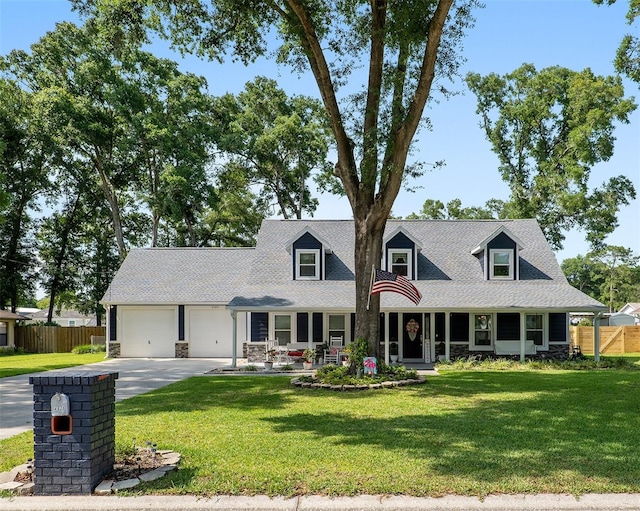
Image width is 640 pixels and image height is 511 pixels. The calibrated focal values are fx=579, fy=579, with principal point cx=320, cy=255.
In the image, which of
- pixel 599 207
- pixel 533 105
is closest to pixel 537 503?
pixel 599 207

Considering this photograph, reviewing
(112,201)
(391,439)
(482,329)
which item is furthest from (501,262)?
(112,201)

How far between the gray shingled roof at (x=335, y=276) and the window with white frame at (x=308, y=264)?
431 millimetres

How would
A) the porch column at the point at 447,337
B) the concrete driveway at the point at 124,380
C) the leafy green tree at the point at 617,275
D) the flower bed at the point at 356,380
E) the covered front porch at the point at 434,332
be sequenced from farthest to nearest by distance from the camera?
1. the leafy green tree at the point at 617,275
2. the covered front porch at the point at 434,332
3. the porch column at the point at 447,337
4. the flower bed at the point at 356,380
5. the concrete driveway at the point at 124,380

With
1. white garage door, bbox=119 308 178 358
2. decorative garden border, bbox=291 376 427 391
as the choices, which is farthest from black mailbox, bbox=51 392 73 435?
white garage door, bbox=119 308 178 358

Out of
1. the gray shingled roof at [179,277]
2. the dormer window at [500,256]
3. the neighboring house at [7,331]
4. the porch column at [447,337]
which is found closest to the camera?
the porch column at [447,337]

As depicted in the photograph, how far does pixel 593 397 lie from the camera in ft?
41.1

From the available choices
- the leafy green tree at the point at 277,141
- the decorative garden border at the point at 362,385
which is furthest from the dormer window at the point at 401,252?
the leafy green tree at the point at 277,141

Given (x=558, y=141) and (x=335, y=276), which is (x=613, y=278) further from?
(x=335, y=276)

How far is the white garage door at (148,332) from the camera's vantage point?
2553 centimetres

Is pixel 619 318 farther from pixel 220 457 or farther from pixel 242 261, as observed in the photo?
pixel 220 457

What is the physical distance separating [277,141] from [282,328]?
17721mm

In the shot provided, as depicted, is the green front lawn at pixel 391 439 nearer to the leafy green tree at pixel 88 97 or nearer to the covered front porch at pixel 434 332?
the covered front porch at pixel 434 332

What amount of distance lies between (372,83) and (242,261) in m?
14.7

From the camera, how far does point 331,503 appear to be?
5.73 meters
